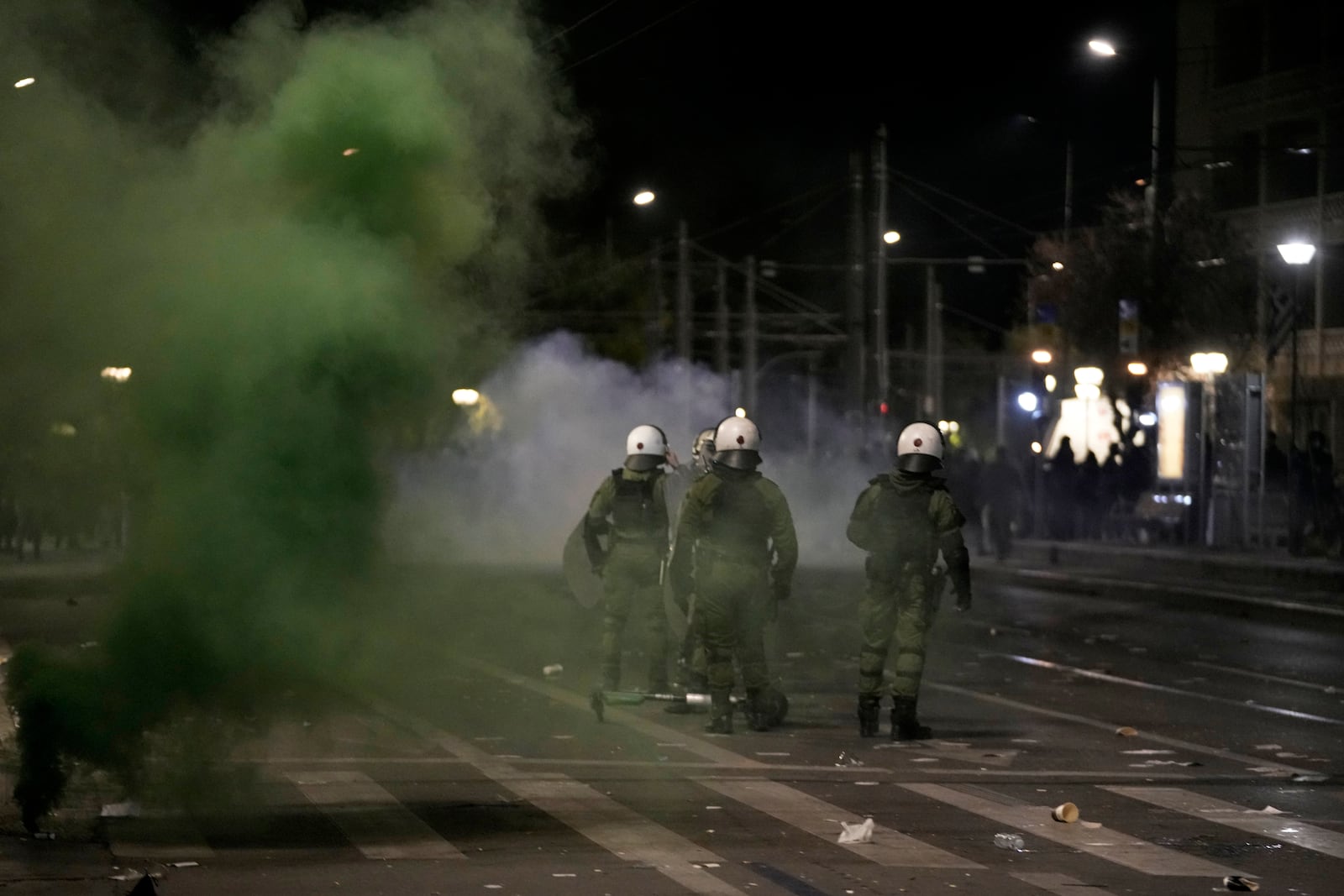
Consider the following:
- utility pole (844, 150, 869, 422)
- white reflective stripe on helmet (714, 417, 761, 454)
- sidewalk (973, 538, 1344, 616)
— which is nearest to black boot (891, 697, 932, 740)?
white reflective stripe on helmet (714, 417, 761, 454)

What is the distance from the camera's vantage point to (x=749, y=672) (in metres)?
11.8

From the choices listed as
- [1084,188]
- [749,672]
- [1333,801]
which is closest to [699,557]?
[749,672]

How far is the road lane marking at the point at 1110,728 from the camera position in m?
11.1

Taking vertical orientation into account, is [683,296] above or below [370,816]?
above

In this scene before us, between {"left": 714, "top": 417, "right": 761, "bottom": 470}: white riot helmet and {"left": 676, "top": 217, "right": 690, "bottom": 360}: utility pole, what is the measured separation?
2663 centimetres

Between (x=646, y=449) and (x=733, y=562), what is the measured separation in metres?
1.63

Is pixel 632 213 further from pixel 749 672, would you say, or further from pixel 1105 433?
pixel 749 672

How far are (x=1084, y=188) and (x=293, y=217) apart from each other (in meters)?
41.0

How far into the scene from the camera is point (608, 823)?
8.50 meters

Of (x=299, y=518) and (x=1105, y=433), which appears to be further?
(x=1105, y=433)

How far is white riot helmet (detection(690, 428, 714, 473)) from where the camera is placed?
13656 mm

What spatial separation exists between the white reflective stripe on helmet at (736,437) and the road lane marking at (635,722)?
180 centimetres

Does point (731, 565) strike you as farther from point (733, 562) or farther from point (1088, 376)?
point (1088, 376)

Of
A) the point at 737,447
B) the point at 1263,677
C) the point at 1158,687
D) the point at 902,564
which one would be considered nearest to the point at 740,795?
the point at 902,564
